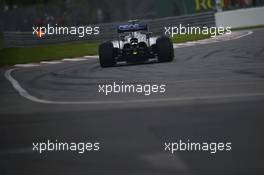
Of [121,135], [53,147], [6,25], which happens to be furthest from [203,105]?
[6,25]

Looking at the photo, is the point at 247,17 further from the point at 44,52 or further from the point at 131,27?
the point at 44,52

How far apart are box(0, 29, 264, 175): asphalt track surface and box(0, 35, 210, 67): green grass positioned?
0.21 metres

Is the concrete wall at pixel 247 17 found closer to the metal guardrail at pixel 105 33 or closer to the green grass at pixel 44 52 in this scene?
the metal guardrail at pixel 105 33

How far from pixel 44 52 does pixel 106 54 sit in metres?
0.89

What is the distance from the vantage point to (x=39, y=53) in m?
8.28

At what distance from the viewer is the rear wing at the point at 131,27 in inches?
315

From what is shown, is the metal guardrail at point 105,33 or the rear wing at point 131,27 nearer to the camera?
the rear wing at point 131,27

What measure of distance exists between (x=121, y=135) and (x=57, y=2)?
25.7 ft

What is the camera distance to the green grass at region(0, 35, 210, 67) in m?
8.02

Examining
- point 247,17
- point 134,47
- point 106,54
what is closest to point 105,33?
point 106,54

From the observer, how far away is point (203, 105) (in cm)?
629

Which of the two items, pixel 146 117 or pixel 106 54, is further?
pixel 106 54

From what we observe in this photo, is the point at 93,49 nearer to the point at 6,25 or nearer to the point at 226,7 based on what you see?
the point at 6,25

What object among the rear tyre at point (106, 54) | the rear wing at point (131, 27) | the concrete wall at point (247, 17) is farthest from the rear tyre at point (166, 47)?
the concrete wall at point (247, 17)
